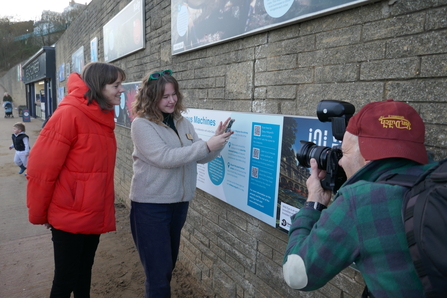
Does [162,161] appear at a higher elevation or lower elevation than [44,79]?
lower

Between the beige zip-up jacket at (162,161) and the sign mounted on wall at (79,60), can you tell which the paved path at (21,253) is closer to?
the beige zip-up jacket at (162,161)

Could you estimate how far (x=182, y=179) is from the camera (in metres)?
2.37

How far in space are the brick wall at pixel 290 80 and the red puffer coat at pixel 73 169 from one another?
1098 millimetres

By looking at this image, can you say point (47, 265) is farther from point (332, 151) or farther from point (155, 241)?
point (332, 151)

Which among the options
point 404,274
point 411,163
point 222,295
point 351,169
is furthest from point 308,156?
point 222,295

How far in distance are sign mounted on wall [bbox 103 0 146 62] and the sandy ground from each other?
271 cm

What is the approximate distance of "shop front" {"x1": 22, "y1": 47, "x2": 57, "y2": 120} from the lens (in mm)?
17250

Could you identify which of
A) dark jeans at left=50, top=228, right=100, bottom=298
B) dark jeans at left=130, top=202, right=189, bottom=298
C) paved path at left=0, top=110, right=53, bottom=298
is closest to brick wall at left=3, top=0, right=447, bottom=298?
dark jeans at left=130, top=202, right=189, bottom=298

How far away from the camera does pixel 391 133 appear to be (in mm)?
1012

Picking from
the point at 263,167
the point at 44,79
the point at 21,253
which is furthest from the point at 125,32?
the point at 44,79

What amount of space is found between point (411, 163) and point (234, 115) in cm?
170

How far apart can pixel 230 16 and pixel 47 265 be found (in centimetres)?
332

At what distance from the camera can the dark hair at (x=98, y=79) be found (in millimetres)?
2201

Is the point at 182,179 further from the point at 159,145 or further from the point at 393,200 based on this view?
the point at 393,200
